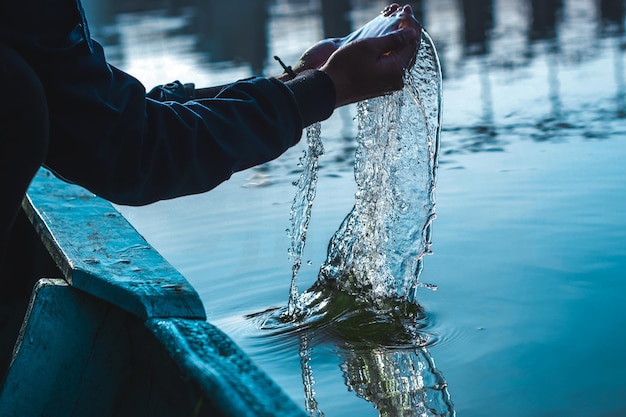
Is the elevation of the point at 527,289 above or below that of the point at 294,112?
below

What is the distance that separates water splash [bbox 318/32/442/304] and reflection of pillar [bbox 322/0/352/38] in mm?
7869

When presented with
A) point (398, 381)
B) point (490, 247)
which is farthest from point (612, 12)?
point (398, 381)

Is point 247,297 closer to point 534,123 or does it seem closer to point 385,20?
point 385,20

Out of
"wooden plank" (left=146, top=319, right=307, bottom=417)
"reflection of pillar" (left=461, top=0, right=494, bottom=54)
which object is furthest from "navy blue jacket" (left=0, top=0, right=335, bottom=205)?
"reflection of pillar" (left=461, top=0, right=494, bottom=54)

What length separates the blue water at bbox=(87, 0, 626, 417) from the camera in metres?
2.65

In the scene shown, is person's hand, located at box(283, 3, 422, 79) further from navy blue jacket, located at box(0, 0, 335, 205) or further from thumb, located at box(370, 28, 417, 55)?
navy blue jacket, located at box(0, 0, 335, 205)

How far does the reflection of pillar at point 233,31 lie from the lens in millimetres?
10094

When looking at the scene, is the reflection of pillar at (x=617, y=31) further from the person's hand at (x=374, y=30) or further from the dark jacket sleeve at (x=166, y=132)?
the dark jacket sleeve at (x=166, y=132)

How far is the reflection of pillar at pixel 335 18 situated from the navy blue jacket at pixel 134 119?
937cm

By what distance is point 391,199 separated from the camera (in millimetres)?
3225

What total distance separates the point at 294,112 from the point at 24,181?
515 mm

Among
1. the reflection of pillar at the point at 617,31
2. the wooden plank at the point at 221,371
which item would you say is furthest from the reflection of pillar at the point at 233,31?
the wooden plank at the point at 221,371

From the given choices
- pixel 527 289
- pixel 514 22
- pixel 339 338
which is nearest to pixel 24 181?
pixel 339 338

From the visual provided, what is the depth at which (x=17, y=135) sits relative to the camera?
145 centimetres
